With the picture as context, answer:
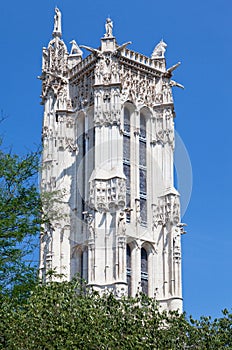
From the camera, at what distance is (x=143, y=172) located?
2344 inches

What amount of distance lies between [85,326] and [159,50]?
3724 centimetres

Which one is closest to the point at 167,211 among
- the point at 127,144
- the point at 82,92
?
the point at 127,144

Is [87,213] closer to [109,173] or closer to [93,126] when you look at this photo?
[109,173]

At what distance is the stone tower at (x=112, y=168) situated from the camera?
178ft

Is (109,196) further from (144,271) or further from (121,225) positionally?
(144,271)

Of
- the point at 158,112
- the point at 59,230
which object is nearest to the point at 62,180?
the point at 59,230

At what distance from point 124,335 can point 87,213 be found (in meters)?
25.7

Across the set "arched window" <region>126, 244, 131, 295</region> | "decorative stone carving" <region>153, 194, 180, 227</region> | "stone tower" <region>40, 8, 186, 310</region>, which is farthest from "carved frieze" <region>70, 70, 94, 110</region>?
"arched window" <region>126, 244, 131, 295</region>

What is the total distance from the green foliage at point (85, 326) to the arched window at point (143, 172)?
25.1m

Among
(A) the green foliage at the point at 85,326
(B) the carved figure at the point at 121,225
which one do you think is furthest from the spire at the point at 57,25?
(A) the green foliage at the point at 85,326

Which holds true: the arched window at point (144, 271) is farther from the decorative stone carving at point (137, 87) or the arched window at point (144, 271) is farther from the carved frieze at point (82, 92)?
the carved frieze at point (82, 92)

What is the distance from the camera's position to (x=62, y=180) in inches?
2345

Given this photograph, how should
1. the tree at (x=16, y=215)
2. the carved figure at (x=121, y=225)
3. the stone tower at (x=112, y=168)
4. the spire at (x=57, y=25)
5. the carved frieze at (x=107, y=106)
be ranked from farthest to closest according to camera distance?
the spire at (x=57, y=25), the carved frieze at (x=107, y=106), the stone tower at (x=112, y=168), the carved figure at (x=121, y=225), the tree at (x=16, y=215)

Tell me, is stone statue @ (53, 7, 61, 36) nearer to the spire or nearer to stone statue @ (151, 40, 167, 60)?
the spire
